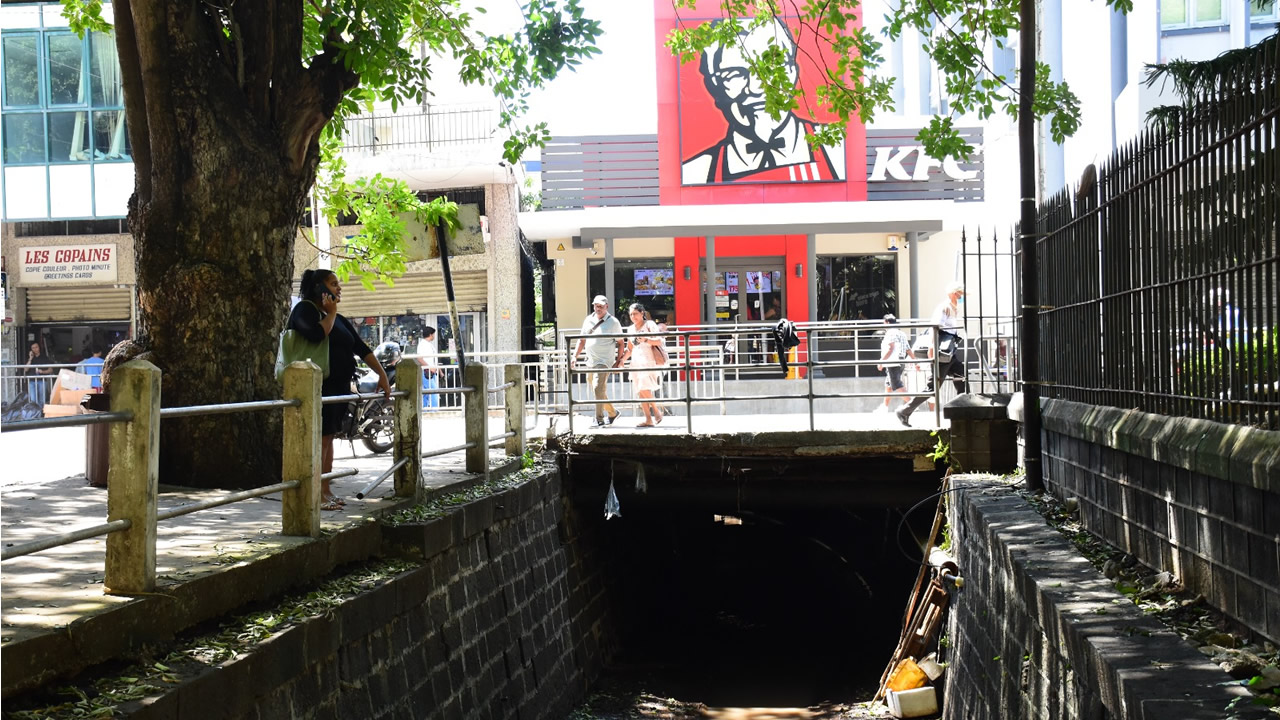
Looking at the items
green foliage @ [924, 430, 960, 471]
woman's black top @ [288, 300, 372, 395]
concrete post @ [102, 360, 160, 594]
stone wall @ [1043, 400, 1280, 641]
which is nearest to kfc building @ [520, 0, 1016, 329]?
green foliage @ [924, 430, 960, 471]

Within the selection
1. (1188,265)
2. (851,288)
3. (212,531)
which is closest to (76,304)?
(851,288)

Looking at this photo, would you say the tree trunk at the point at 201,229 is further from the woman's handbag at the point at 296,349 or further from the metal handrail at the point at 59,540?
the metal handrail at the point at 59,540

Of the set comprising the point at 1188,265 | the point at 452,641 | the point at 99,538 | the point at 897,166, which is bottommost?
the point at 452,641

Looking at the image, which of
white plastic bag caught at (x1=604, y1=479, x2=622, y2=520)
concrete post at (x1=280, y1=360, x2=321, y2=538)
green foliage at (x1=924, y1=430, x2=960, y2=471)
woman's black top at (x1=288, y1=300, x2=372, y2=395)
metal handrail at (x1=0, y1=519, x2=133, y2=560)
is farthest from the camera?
white plastic bag caught at (x1=604, y1=479, x2=622, y2=520)

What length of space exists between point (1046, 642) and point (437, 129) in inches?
815

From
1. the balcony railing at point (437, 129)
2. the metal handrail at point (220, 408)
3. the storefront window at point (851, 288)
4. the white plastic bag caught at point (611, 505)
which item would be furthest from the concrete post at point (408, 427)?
the storefront window at point (851, 288)

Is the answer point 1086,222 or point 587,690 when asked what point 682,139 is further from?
point 1086,222

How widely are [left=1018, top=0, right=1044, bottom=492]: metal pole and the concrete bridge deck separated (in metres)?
2.61

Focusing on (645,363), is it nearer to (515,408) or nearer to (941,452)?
(515,408)

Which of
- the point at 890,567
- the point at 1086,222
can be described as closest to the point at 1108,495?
the point at 1086,222

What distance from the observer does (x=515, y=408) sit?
1129cm

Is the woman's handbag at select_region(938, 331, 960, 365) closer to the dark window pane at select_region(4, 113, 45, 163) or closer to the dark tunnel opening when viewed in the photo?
the dark tunnel opening

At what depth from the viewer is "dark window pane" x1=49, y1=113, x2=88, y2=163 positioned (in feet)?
81.6

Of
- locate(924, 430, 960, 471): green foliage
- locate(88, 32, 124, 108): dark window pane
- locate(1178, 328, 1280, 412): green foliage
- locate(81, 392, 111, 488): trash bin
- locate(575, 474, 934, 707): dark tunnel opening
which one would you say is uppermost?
locate(88, 32, 124, 108): dark window pane
